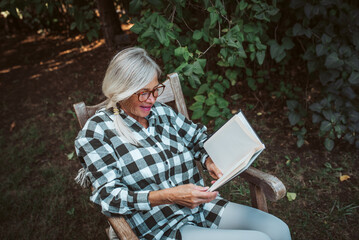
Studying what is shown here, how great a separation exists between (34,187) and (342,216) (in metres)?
3.13

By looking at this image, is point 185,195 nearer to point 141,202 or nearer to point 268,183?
point 141,202

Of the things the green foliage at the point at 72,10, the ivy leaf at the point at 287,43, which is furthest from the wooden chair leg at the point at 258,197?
the green foliage at the point at 72,10

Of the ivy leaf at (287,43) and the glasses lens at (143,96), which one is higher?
the glasses lens at (143,96)

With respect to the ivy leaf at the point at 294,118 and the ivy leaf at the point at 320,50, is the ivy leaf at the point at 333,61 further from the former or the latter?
the ivy leaf at the point at 294,118

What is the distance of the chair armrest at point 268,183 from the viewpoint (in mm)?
1354

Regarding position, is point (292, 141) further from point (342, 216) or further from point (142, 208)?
point (142, 208)

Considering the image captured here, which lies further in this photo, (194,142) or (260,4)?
(260,4)

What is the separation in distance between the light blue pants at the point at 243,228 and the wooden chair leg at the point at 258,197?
0.12 feet

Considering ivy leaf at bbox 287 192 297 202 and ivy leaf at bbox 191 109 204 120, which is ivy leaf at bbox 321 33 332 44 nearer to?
ivy leaf at bbox 191 109 204 120

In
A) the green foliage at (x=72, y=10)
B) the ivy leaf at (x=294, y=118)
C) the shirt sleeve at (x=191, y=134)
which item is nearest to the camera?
the shirt sleeve at (x=191, y=134)

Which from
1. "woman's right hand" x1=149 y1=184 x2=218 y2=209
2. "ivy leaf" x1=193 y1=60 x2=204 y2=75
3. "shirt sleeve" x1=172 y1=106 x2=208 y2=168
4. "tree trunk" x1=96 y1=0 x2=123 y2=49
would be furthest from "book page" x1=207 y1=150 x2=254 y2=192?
"tree trunk" x1=96 y1=0 x2=123 y2=49

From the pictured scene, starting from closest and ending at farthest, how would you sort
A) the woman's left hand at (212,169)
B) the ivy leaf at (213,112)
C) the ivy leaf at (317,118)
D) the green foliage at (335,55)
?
the woman's left hand at (212,169) → the ivy leaf at (213,112) → the green foliage at (335,55) → the ivy leaf at (317,118)

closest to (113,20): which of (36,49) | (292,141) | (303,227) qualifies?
(292,141)

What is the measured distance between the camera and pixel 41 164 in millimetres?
3285
